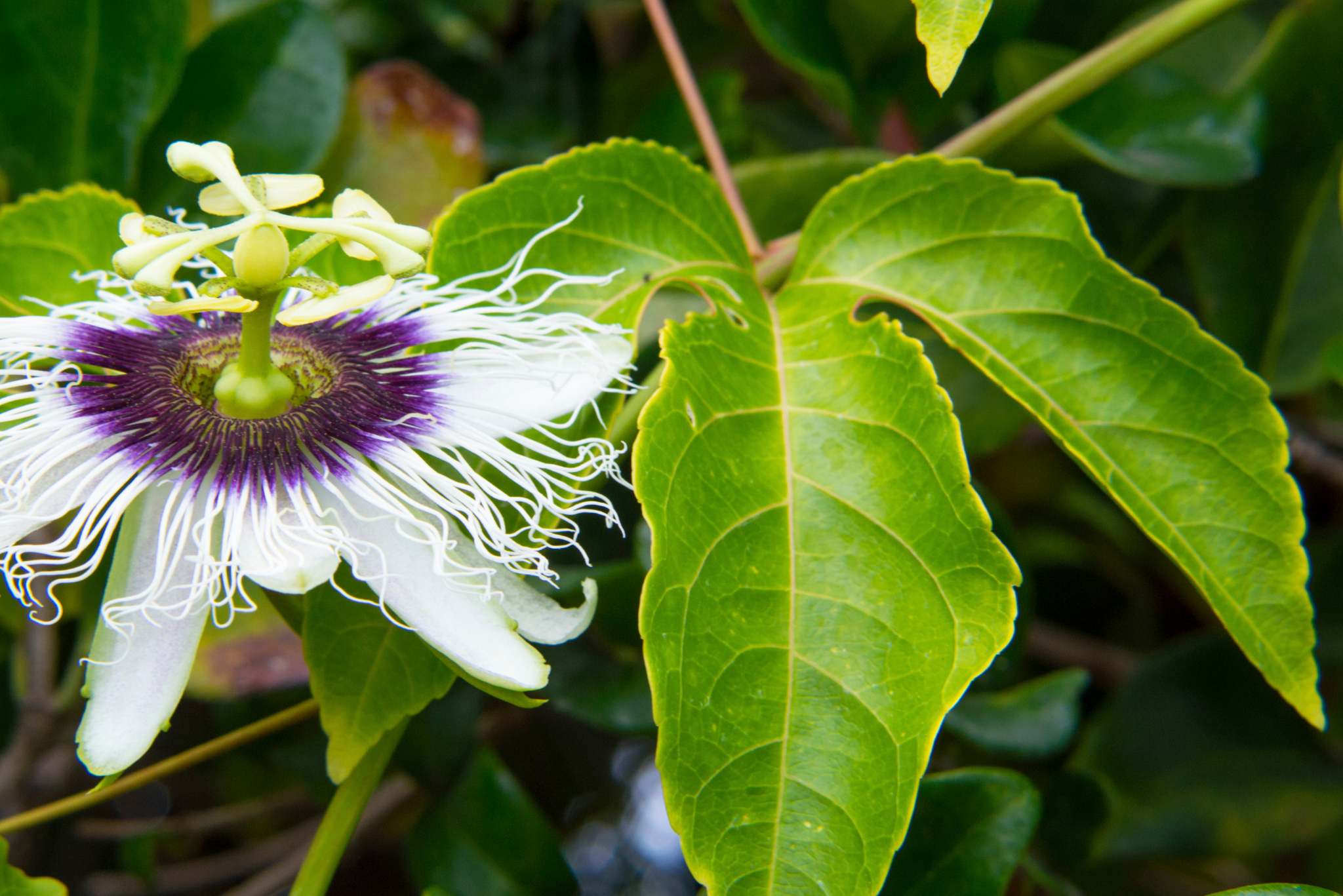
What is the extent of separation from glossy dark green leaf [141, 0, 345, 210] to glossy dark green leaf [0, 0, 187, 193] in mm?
74

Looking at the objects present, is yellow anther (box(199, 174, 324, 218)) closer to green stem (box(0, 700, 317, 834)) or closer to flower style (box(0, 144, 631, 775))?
flower style (box(0, 144, 631, 775))

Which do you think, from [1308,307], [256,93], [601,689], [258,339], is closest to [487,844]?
[601,689]

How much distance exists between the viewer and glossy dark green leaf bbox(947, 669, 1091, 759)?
3.44 ft

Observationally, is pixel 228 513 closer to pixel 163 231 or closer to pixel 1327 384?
pixel 163 231

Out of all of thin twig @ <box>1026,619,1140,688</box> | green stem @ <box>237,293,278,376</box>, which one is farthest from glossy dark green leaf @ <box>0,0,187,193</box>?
thin twig @ <box>1026,619,1140,688</box>

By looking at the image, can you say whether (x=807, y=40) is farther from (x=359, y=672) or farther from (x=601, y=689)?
(x=359, y=672)

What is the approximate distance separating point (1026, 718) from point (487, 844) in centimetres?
48

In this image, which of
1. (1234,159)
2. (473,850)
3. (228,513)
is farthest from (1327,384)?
(228,513)

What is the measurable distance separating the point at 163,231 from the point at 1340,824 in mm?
1376

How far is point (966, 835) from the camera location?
2.85ft

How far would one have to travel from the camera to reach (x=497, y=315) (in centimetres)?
80

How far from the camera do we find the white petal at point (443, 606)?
25.0 inches

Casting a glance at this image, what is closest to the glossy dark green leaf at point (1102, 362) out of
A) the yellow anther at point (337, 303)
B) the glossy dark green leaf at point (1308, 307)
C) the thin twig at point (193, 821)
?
the yellow anther at point (337, 303)

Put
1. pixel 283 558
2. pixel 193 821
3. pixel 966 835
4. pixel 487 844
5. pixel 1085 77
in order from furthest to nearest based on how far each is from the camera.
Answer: pixel 193 821
pixel 487 844
pixel 1085 77
pixel 966 835
pixel 283 558
